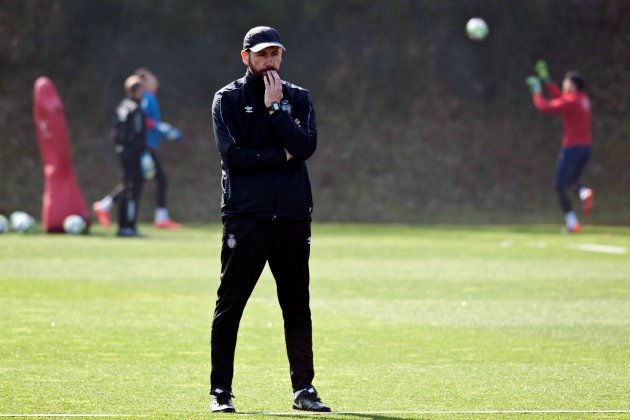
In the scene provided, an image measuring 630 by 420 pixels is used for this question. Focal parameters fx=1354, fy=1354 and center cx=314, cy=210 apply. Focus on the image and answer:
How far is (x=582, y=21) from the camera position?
117 feet

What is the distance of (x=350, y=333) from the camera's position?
10.9m

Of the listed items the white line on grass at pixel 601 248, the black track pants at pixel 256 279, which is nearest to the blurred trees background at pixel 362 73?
the white line on grass at pixel 601 248

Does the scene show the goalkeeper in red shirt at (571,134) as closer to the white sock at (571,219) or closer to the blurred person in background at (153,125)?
the white sock at (571,219)

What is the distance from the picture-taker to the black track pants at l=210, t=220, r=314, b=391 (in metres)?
7.08

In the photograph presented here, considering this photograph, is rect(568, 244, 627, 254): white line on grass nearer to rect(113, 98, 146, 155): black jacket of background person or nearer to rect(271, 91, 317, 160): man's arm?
rect(113, 98, 146, 155): black jacket of background person

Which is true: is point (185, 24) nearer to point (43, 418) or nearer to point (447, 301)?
point (447, 301)

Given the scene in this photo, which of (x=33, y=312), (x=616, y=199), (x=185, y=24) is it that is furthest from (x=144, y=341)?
(x=185, y=24)

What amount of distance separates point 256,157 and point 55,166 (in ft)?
57.0

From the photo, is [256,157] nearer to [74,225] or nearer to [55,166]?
[74,225]

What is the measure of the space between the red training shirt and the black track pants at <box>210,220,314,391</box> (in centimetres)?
1871

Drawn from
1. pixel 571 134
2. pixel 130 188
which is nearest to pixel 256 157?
pixel 130 188

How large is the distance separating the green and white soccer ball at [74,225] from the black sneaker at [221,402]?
1708 centimetres

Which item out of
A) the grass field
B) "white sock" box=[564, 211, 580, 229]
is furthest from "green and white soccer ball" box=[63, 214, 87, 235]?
"white sock" box=[564, 211, 580, 229]

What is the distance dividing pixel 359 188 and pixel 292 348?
25403mm
